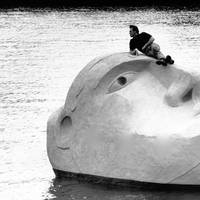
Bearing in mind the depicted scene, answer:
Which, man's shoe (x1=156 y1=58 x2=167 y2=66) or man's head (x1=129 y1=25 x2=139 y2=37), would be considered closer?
man's shoe (x1=156 y1=58 x2=167 y2=66)

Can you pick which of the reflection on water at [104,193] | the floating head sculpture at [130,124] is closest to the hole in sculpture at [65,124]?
the floating head sculpture at [130,124]

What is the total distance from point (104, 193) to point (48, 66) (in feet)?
70.6

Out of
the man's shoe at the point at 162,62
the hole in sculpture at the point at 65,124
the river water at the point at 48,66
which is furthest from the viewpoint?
the hole in sculpture at the point at 65,124

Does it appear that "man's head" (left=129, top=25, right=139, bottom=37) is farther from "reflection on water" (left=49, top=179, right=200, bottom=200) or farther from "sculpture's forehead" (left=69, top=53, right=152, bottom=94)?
"reflection on water" (left=49, top=179, right=200, bottom=200)

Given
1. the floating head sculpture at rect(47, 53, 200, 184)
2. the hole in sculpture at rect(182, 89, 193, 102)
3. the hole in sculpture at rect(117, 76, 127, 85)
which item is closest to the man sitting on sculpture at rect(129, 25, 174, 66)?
the floating head sculpture at rect(47, 53, 200, 184)

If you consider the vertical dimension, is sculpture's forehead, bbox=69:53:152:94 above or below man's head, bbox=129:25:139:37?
below

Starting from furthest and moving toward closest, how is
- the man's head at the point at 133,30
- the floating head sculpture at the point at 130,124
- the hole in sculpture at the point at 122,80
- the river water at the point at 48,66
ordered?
the man's head at the point at 133,30
the hole in sculpture at the point at 122,80
the river water at the point at 48,66
the floating head sculpture at the point at 130,124

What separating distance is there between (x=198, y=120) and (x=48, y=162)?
14.4 ft

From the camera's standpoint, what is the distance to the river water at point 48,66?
590 inches

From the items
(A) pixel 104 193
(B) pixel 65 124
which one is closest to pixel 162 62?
(B) pixel 65 124

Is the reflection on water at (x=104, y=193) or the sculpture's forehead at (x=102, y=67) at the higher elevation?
the sculpture's forehead at (x=102, y=67)

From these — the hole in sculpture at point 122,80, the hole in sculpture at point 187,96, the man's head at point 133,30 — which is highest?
the man's head at point 133,30

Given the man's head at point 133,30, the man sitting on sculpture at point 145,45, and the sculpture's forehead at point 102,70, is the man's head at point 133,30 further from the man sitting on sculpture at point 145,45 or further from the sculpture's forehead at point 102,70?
the sculpture's forehead at point 102,70

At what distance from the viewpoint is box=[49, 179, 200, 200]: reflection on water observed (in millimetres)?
13875
